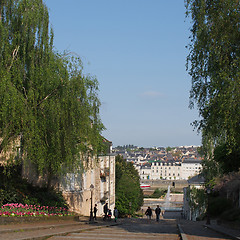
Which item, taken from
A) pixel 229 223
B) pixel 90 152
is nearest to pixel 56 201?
pixel 90 152

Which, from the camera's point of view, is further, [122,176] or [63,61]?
[122,176]

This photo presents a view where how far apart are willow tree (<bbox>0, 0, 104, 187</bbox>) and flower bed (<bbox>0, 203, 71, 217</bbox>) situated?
201 cm

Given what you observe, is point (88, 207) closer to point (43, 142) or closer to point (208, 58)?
point (43, 142)

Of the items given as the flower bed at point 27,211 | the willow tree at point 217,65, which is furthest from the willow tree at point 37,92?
the willow tree at point 217,65

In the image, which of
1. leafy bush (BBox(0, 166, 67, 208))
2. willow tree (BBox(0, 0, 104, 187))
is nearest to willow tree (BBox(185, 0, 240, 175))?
willow tree (BBox(0, 0, 104, 187))

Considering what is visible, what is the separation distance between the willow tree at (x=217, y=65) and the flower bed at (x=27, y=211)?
26.4 ft

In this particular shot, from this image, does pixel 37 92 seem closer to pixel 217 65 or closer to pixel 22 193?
pixel 22 193

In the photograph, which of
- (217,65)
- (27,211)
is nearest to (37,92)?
→ (27,211)

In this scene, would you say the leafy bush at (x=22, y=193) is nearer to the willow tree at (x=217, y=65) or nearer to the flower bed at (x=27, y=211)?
the flower bed at (x=27, y=211)

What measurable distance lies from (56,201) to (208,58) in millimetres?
13384

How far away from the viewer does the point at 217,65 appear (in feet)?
45.3

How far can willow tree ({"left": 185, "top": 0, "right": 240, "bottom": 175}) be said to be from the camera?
1275 centimetres

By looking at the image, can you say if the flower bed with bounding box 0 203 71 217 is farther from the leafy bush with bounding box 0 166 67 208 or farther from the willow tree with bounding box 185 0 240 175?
the willow tree with bounding box 185 0 240 175

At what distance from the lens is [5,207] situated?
16844mm
